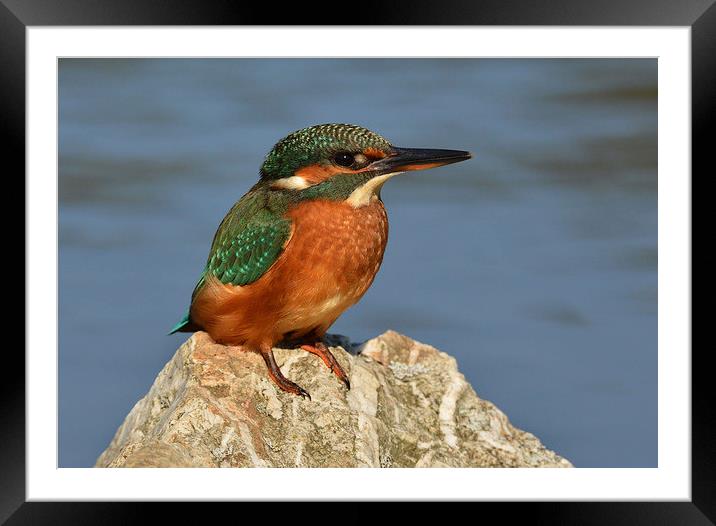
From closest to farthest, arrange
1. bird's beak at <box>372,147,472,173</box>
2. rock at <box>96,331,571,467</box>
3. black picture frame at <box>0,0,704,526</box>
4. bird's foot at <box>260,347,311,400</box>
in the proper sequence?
black picture frame at <box>0,0,704,526</box> → rock at <box>96,331,571,467</box> → bird's beak at <box>372,147,472,173</box> → bird's foot at <box>260,347,311,400</box>

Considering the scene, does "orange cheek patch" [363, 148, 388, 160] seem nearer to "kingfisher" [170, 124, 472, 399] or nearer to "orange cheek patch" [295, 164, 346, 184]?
"kingfisher" [170, 124, 472, 399]

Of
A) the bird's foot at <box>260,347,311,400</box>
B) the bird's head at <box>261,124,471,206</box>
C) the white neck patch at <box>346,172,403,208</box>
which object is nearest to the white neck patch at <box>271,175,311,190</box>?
the bird's head at <box>261,124,471,206</box>

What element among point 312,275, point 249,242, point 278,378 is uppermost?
point 249,242

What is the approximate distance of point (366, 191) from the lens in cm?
554

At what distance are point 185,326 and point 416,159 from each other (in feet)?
4.58

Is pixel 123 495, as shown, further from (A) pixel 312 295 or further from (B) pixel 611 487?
(B) pixel 611 487

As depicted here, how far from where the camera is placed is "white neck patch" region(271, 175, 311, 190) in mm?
5551
